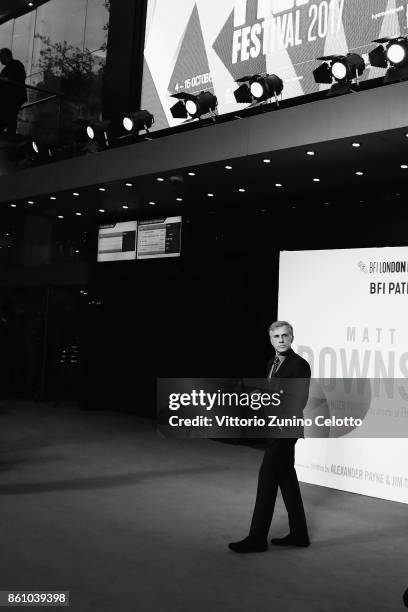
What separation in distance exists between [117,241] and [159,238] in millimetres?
1019

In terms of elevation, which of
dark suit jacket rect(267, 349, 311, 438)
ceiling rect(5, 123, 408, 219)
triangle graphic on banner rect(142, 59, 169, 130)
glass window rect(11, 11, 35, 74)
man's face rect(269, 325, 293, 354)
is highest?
glass window rect(11, 11, 35, 74)

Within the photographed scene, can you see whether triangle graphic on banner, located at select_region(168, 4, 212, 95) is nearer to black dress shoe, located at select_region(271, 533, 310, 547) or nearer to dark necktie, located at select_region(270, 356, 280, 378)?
dark necktie, located at select_region(270, 356, 280, 378)

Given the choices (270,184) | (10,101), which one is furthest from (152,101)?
(10,101)

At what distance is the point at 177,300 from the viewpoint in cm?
1052

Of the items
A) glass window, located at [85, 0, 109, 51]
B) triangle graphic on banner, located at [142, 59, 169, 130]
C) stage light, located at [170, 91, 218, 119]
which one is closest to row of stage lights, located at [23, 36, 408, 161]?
stage light, located at [170, 91, 218, 119]

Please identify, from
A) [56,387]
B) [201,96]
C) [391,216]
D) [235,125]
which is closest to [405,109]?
[235,125]

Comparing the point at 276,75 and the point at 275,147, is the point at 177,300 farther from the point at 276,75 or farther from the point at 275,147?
the point at 275,147

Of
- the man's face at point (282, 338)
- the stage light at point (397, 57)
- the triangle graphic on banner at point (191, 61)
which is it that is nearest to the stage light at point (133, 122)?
the triangle graphic on banner at point (191, 61)

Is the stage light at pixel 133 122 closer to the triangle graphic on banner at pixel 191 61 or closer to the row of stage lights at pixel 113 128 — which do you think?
the row of stage lights at pixel 113 128

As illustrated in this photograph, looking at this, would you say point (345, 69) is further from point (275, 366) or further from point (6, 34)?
point (6, 34)

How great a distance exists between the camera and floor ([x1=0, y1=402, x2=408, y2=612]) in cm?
388

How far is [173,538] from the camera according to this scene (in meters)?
4.92

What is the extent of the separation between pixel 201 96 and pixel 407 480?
5.36 m

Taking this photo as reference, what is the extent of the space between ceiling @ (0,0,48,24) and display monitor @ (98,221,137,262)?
4978mm
